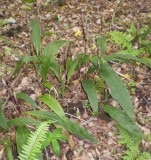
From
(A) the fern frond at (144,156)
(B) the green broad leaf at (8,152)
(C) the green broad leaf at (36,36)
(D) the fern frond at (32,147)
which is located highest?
(C) the green broad leaf at (36,36)

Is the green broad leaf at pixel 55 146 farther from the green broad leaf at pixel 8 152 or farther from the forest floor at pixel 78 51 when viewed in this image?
the green broad leaf at pixel 8 152

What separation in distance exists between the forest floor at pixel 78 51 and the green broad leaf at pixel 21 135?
8.1 inches

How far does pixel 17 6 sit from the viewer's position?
163 inches

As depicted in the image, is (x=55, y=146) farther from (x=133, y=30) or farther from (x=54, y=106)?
(x=133, y=30)

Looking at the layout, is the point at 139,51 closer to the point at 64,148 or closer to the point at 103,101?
the point at 103,101

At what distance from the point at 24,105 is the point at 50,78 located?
1.55 ft

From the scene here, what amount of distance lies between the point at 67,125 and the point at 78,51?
122cm

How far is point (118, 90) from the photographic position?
2699 millimetres

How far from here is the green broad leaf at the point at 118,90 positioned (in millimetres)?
2635

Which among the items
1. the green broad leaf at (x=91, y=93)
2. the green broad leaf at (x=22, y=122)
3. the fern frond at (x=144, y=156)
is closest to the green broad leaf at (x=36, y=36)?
the green broad leaf at (x=91, y=93)

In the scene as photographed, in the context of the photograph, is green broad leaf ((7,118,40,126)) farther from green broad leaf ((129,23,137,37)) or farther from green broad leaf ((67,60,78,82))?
green broad leaf ((129,23,137,37))

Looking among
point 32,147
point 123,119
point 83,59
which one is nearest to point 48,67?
point 83,59

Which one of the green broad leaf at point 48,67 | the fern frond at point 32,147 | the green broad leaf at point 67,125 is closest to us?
the fern frond at point 32,147

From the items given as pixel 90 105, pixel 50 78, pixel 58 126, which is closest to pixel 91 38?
pixel 50 78
